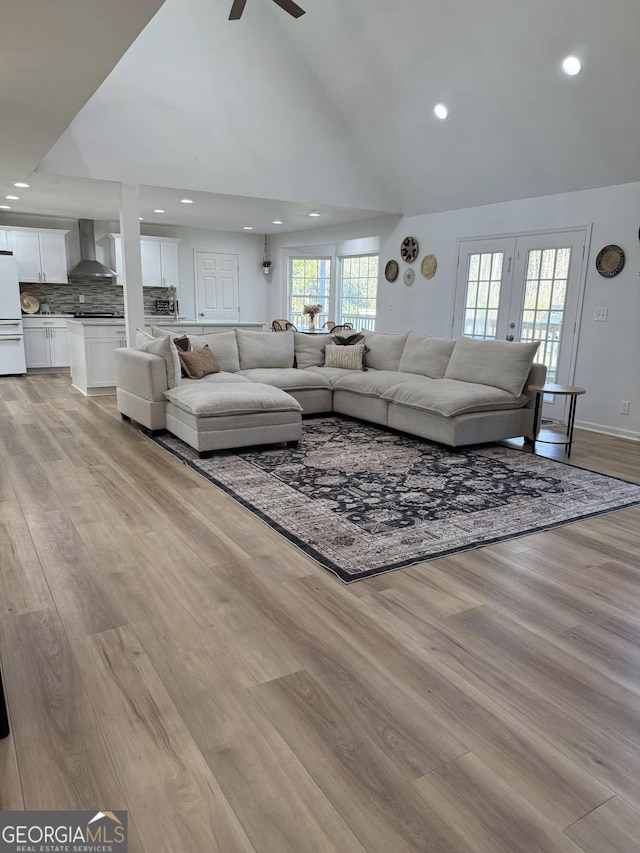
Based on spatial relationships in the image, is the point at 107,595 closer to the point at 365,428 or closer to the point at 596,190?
the point at 365,428

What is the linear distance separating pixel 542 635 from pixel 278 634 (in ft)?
3.31

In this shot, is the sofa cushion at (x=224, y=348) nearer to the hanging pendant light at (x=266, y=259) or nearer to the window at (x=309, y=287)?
the window at (x=309, y=287)

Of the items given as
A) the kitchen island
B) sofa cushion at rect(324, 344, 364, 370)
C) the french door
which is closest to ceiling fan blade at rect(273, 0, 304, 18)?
sofa cushion at rect(324, 344, 364, 370)

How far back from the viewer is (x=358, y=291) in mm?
9578

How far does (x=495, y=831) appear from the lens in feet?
4.66

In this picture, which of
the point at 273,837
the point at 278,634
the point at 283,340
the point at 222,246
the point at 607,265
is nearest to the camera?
the point at 273,837

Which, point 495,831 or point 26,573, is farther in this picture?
point 26,573

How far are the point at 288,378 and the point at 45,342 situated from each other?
16.8 feet

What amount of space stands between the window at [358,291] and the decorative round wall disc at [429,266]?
1337mm

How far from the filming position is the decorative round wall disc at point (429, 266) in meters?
7.68

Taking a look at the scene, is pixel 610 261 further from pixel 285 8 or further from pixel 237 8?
pixel 237 8

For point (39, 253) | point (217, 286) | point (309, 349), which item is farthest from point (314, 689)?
point (217, 286)

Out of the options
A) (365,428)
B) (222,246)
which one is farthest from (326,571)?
(222,246)

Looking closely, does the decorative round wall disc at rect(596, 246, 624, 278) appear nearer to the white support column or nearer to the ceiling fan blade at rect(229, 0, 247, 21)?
the ceiling fan blade at rect(229, 0, 247, 21)
